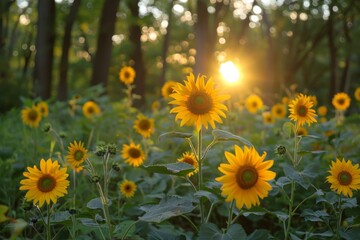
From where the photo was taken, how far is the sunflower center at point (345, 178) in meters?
2.18

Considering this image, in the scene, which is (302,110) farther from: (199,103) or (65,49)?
(65,49)

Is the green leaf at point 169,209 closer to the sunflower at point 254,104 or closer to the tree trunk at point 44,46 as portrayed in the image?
the sunflower at point 254,104

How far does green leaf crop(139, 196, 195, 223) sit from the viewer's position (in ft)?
6.22

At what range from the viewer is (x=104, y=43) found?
10633mm

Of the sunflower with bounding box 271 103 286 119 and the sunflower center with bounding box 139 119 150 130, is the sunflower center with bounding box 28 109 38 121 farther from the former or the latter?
the sunflower with bounding box 271 103 286 119

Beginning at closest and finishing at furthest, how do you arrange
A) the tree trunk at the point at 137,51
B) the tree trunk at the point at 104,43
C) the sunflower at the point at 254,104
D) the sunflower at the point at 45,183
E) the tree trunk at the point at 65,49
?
the sunflower at the point at 45,183, the sunflower at the point at 254,104, the tree trunk at the point at 65,49, the tree trunk at the point at 104,43, the tree trunk at the point at 137,51

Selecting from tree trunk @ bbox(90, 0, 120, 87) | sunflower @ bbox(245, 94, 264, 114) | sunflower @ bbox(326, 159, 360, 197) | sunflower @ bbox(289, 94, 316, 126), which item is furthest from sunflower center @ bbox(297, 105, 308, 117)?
tree trunk @ bbox(90, 0, 120, 87)

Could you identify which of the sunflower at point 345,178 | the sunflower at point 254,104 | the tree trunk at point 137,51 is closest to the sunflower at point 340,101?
the sunflower at point 254,104

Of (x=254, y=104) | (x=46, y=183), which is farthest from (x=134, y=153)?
(x=254, y=104)

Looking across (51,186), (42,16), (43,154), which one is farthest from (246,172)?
(42,16)

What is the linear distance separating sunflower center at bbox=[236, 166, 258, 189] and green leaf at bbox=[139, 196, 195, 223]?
0.92 feet

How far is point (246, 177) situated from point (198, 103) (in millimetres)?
472

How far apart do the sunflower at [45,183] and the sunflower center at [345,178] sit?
131 cm

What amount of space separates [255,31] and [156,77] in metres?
8.38
